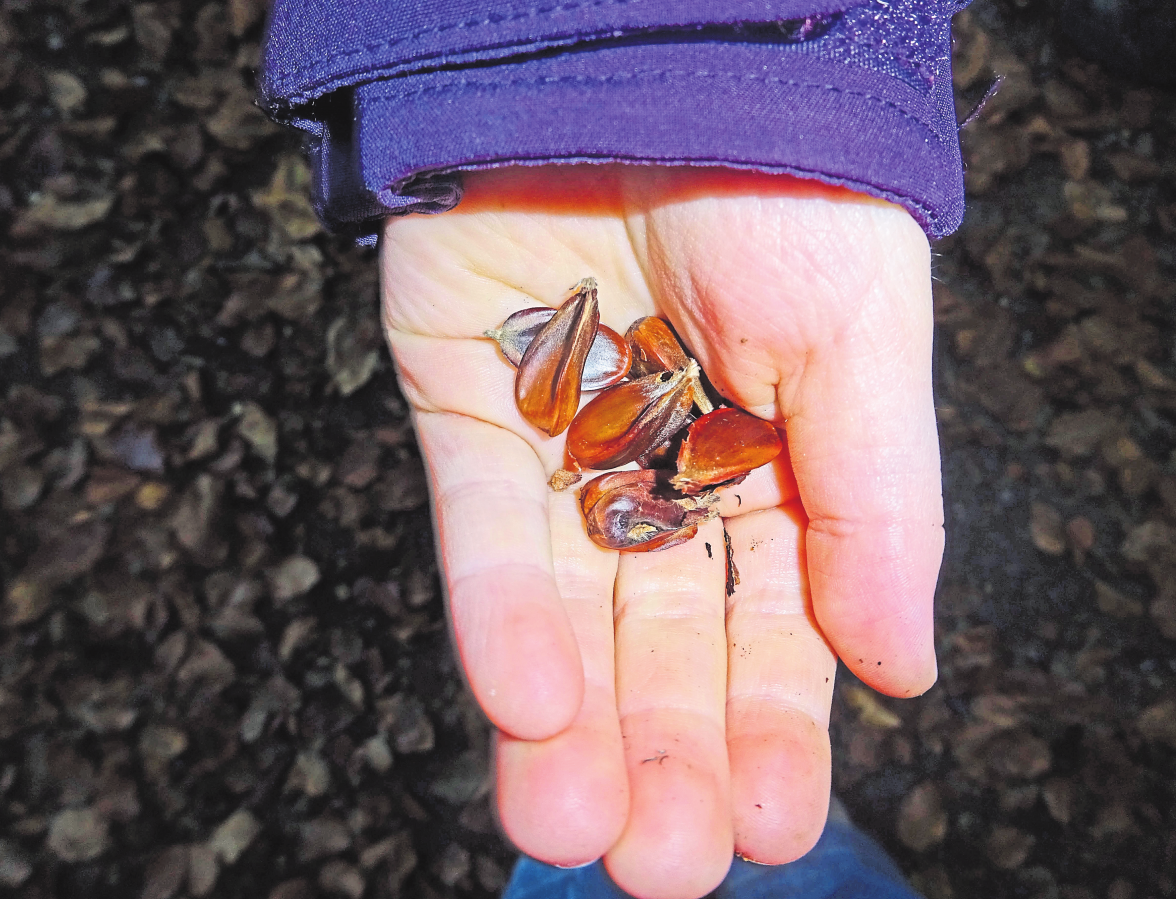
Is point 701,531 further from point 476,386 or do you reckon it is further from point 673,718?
point 476,386

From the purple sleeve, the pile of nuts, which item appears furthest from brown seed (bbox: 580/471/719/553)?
the purple sleeve

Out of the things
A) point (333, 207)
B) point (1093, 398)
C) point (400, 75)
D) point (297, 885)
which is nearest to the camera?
point (400, 75)

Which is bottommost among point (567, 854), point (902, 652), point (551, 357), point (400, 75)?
point (567, 854)

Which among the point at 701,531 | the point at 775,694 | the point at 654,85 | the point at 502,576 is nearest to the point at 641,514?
the point at 701,531

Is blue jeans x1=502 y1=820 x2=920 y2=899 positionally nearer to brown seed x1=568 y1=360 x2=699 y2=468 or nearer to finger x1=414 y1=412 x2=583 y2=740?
finger x1=414 y1=412 x2=583 y2=740

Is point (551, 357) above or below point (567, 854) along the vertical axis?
above

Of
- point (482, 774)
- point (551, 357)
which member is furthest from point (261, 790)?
point (551, 357)

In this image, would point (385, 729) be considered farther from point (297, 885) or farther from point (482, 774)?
point (297, 885)

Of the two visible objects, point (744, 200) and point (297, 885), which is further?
point (297, 885)
